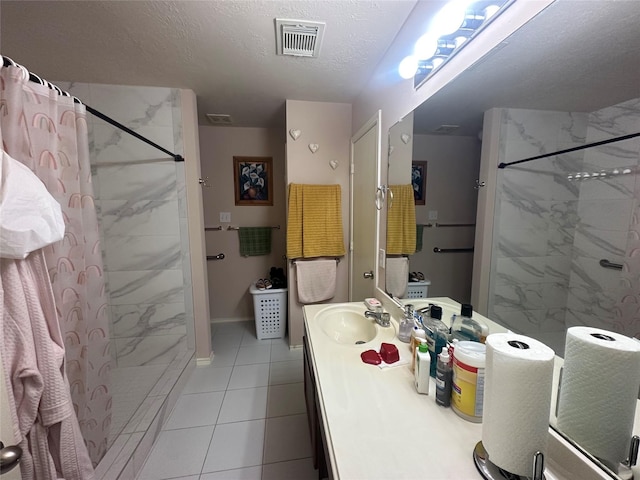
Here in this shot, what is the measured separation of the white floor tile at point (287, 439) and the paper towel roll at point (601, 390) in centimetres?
134

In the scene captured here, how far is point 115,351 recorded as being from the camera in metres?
2.06

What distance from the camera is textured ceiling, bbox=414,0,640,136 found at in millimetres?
479

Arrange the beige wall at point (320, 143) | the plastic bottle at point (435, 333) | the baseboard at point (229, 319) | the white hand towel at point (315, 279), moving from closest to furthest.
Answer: the plastic bottle at point (435, 333) < the beige wall at point (320, 143) < the white hand towel at point (315, 279) < the baseboard at point (229, 319)

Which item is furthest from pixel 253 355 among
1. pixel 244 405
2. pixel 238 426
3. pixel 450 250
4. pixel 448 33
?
pixel 448 33

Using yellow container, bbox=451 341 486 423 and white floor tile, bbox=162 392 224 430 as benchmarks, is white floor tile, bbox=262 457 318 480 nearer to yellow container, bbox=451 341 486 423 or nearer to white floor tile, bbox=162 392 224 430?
white floor tile, bbox=162 392 224 430

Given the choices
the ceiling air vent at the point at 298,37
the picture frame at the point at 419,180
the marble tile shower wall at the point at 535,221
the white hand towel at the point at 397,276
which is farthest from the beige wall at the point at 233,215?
the marble tile shower wall at the point at 535,221

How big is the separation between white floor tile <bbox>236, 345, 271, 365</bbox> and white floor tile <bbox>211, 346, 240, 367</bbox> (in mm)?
46

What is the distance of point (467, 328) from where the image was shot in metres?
0.86

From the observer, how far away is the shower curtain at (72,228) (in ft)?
2.62

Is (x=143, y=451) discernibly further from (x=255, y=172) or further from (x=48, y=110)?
(x=255, y=172)

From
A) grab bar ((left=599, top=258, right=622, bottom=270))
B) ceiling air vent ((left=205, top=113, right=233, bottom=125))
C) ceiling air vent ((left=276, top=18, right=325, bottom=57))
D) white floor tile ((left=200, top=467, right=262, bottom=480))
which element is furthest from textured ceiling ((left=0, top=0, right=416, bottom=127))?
white floor tile ((left=200, top=467, right=262, bottom=480))

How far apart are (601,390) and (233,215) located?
2975mm

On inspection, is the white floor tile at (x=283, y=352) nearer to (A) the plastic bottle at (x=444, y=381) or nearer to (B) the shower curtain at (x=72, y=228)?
(B) the shower curtain at (x=72, y=228)

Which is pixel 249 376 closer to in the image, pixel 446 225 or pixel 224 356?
pixel 224 356
